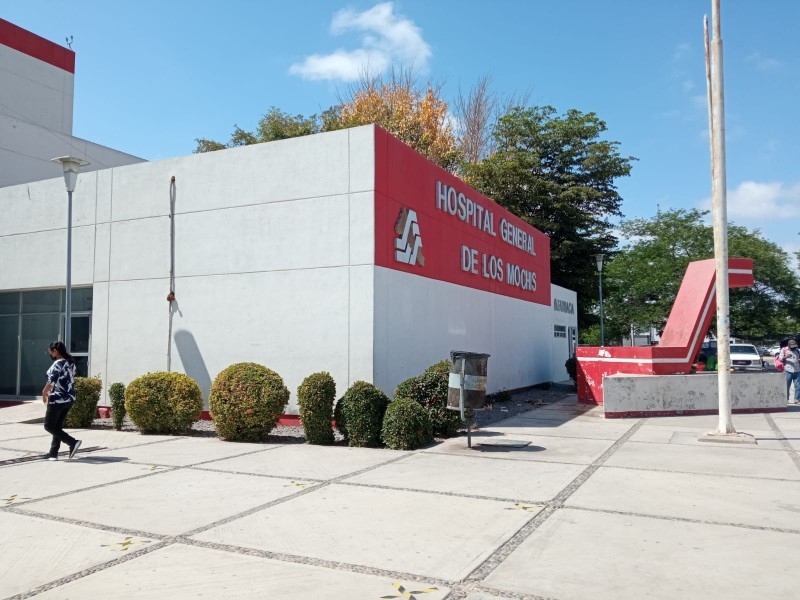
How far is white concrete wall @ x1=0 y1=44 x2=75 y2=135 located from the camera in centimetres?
2578

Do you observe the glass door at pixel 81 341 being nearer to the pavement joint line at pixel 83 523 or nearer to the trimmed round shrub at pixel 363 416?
the trimmed round shrub at pixel 363 416

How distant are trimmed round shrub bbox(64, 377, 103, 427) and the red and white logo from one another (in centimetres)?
654

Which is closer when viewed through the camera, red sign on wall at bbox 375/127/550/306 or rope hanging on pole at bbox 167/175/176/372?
red sign on wall at bbox 375/127/550/306

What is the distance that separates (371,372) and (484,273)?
23.6ft

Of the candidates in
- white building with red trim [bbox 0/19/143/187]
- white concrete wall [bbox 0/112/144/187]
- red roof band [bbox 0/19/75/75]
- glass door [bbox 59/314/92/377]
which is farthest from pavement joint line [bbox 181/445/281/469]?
red roof band [bbox 0/19/75/75]

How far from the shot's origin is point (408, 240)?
13.6 m

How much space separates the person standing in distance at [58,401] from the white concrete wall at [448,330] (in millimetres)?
5123

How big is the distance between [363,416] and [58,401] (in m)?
4.53

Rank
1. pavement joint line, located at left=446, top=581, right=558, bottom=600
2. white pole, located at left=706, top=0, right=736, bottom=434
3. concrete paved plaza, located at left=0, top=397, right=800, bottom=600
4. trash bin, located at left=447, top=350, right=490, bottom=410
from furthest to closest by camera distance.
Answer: white pole, located at left=706, top=0, right=736, bottom=434, trash bin, located at left=447, top=350, right=490, bottom=410, concrete paved plaza, located at left=0, top=397, right=800, bottom=600, pavement joint line, located at left=446, top=581, right=558, bottom=600

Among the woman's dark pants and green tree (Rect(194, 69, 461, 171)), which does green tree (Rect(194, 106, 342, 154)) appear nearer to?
green tree (Rect(194, 69, 461, 171))

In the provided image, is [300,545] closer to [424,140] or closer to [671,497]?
[671,497]

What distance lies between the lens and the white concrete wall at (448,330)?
12469 millimetres

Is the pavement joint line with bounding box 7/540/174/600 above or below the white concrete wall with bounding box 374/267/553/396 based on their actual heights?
below

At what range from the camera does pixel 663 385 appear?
47.5 feet
